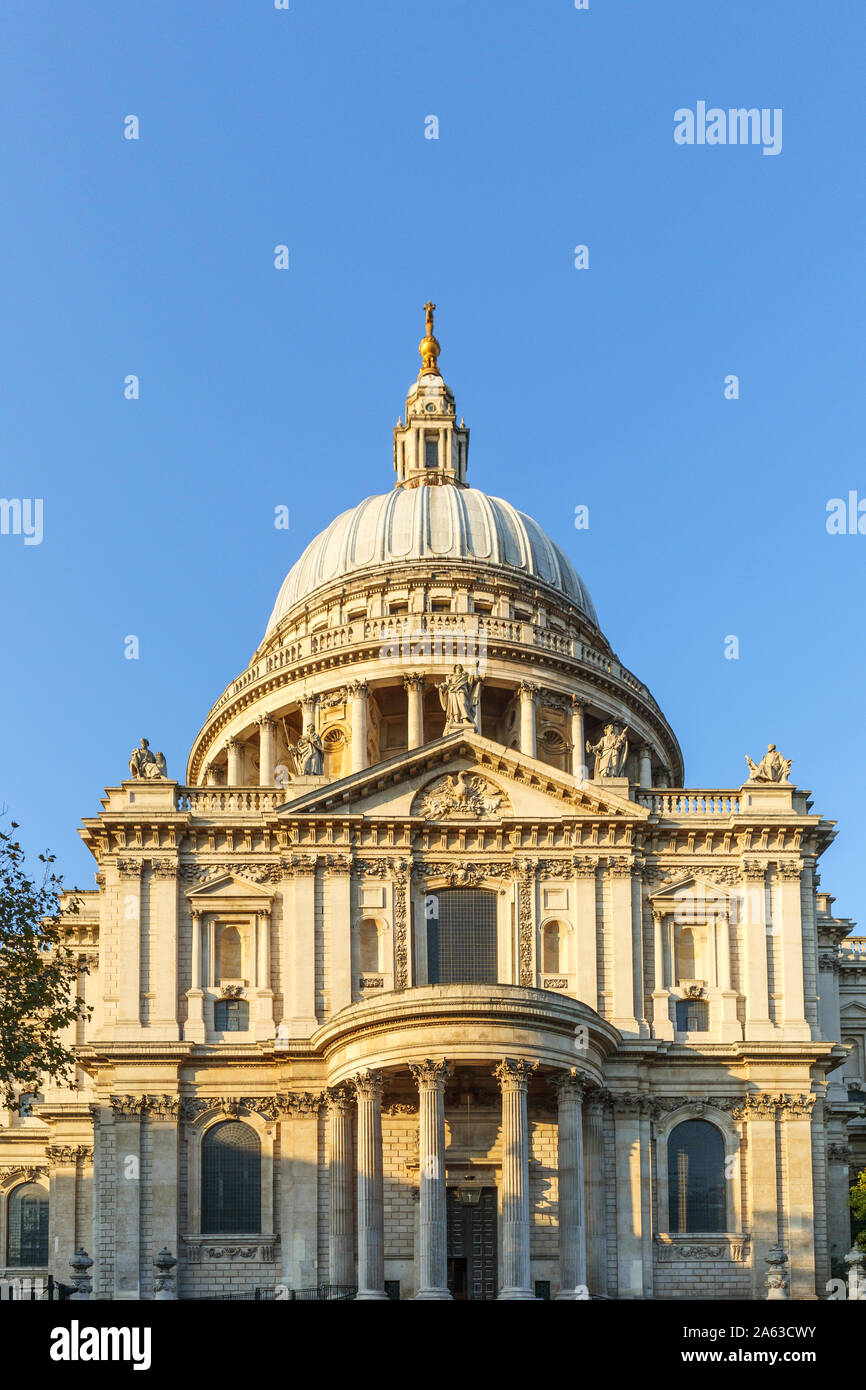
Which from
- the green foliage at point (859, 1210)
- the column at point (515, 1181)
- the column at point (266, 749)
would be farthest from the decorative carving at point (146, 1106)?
the green foliage at point (859, 1210)

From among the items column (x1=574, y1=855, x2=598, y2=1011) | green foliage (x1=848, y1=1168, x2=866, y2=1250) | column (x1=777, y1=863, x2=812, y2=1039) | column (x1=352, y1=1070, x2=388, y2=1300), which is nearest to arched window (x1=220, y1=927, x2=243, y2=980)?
column (x1=352, y1=1070, x2=388, y2=1300)

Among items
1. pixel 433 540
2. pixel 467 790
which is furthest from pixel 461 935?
pixel 433 540

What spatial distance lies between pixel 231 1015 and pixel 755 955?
55.8 feet

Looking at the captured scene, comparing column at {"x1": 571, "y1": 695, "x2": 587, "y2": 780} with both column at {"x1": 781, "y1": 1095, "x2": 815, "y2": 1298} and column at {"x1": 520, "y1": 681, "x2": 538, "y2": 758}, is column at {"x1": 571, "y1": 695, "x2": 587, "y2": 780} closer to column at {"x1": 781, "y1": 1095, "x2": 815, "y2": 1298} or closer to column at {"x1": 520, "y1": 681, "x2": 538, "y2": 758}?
column at {"x1": 520, "y1": 681, "x2": 538, "y2": 758}

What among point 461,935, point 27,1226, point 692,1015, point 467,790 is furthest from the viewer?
point 27,1226

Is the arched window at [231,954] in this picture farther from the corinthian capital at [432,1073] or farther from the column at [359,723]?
the column at [359,723]

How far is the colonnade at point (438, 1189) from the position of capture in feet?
190

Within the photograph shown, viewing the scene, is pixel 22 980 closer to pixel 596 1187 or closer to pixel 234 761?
pixel 596 1187

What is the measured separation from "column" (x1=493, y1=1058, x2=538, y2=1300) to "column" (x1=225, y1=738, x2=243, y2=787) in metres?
29.9

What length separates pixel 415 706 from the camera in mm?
83375

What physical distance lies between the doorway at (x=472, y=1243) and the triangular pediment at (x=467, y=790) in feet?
39.8

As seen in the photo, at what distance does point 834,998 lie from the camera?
251 ft

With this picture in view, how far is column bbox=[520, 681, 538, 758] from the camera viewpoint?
8294 centimetres

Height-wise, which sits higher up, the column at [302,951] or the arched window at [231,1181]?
the column at [302,951]
